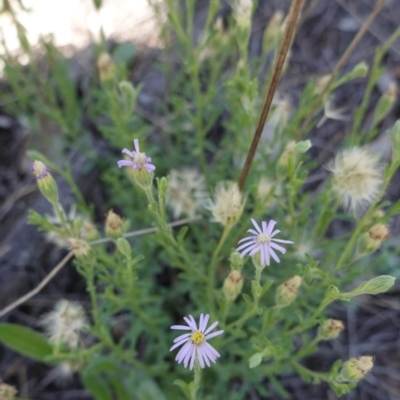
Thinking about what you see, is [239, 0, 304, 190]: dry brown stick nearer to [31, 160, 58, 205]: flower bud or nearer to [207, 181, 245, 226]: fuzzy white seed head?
[207, 181, 245, 226]: fuzzy white seed head

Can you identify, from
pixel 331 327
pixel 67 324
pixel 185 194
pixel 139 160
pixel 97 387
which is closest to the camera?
pixel 139 160

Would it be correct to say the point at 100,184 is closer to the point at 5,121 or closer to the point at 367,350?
the point at 5,121

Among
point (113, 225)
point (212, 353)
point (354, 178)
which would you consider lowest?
point (212, 353)

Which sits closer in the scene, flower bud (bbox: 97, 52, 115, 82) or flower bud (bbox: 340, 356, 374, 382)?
flower bud (bbox: 340, 356, 374, 382)

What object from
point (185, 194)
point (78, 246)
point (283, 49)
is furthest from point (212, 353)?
point (185, 194)

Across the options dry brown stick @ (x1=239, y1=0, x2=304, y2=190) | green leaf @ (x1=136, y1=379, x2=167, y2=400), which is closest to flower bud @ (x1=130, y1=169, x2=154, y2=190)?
dry brown stick @ (x1=239, y1=0, x2=304, y2=190)

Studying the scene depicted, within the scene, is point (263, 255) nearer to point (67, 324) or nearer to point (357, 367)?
point (357, 367)
